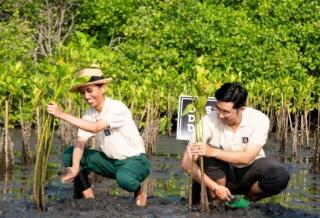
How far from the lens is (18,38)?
57.1ft

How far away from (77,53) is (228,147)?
140cm

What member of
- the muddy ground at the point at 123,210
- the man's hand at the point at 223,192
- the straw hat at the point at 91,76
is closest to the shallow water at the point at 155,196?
the muddy ground at the point at 123,210

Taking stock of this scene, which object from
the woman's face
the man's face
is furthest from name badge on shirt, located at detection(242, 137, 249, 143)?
the woman's face

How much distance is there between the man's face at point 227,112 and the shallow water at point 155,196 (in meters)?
0.73

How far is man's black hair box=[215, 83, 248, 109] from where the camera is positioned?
269 inches

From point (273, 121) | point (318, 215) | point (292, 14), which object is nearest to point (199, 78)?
point (318, 215)

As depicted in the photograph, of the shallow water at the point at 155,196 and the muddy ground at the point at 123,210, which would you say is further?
the shallow water at the point at 155,196

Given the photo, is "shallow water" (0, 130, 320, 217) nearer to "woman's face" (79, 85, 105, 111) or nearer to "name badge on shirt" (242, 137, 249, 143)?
"name badge on shirt" (242, 137, 249, 143)

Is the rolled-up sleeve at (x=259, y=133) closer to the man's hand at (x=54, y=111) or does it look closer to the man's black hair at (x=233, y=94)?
the man's black hair at (x=233, y=94)

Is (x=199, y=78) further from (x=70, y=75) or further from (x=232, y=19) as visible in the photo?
(x=232, y=19)

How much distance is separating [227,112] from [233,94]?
147mm

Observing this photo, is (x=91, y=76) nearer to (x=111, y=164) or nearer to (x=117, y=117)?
(x=117, y=117)

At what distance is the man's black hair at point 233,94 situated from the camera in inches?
269

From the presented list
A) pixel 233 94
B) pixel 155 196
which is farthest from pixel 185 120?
pixel 233 94
